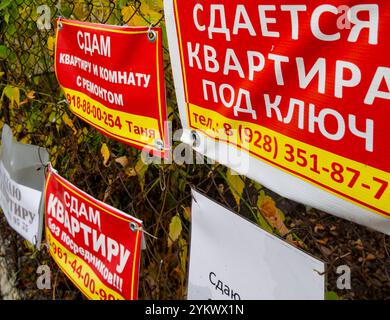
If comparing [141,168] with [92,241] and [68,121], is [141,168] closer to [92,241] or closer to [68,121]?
[92,241]

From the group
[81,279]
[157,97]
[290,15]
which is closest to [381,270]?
[81,279]

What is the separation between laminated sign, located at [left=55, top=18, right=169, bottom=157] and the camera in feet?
4.53

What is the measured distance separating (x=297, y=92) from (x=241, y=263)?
0.54m

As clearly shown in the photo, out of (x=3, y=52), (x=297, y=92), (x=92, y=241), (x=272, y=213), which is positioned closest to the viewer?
(x=297, y=92)

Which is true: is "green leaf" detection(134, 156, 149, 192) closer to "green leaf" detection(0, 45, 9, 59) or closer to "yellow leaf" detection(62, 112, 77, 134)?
"yellow leaf" detection(62, 112, 77, 134)

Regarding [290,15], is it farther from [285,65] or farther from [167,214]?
[167,214]

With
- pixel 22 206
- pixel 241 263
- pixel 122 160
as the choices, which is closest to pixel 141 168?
pixel 122 160

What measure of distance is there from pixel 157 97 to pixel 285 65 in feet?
1.64

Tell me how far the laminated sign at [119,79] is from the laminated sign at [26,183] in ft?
2.03

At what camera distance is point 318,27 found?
2.88 feet

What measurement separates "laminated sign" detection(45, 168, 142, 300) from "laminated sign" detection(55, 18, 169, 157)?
32cm

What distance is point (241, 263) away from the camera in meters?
1.29

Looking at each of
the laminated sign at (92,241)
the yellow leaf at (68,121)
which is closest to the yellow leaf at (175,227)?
the laminated sign at (92,241)

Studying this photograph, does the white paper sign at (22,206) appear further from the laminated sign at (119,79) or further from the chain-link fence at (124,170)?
the laminated sign at (119,79)
